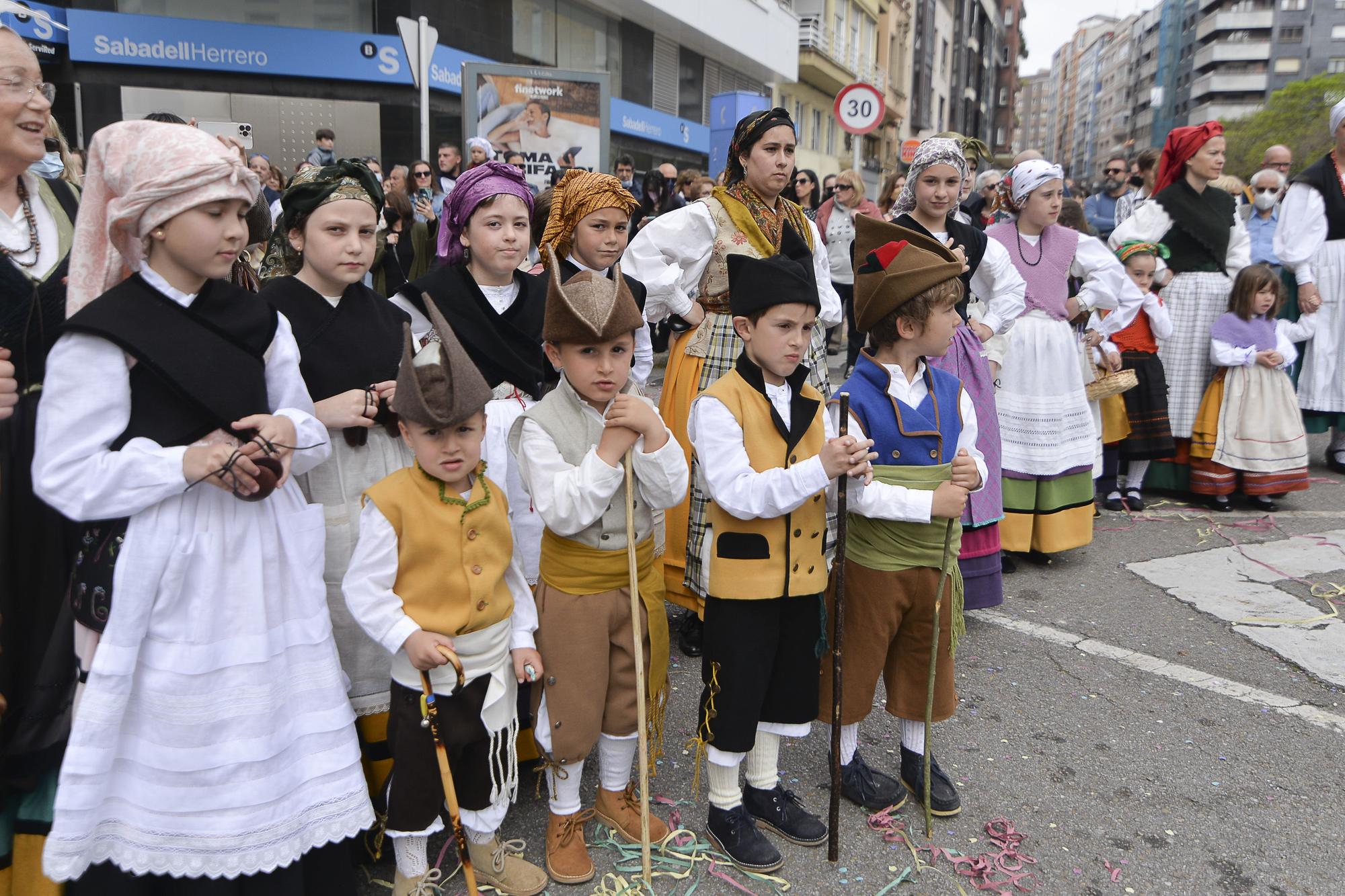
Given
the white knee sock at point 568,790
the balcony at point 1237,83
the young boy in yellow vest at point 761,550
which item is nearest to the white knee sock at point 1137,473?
the young boy in yellow vest at point 761,550

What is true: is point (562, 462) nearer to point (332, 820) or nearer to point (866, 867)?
point (332, 820)

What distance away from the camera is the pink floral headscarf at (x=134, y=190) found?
2166 millimetres

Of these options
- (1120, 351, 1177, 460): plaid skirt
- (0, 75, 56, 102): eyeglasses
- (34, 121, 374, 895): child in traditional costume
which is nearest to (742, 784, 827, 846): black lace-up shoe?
(34, 121, 374, 895): child in traditional costume

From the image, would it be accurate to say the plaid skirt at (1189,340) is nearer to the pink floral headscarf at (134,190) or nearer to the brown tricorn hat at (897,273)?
the brown tricorn hat at (897,273)

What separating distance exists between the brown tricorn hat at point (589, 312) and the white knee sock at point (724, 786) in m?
1.35

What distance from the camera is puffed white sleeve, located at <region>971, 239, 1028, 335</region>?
4.88m

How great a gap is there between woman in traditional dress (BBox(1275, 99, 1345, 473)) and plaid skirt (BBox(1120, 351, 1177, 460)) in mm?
1545

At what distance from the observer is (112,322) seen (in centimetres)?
216

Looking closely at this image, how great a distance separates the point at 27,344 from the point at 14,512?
1.42 feet

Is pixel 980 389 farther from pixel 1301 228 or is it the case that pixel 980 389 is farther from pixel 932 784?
pixel 1301 228

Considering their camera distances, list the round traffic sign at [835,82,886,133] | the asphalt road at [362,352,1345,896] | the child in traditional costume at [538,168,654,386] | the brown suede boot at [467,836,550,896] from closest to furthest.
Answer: the brown suede boot at [467,836,550,896], the asphalt road at [362,352,1345,896], the child in traditional costume at [538,168,654,386], the round traffic sign at [835,82,886,133]

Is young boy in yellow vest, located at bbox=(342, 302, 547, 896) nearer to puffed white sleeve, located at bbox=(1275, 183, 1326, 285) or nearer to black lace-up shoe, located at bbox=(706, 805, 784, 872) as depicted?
black lace-up shoe, located at bbox=(706, 805, 784, 872)

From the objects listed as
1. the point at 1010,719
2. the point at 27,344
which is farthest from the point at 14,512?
the point at 1010,719

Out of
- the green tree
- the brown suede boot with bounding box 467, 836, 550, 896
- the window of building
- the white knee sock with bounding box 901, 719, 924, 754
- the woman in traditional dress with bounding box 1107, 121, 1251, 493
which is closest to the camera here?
the brown suede boot with bounding box 467, 836, 550, 896
